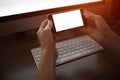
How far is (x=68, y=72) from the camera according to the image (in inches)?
21.4

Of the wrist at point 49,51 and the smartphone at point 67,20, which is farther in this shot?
the smartphone at point 67,20

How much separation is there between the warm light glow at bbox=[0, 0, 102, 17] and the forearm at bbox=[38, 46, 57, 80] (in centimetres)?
19

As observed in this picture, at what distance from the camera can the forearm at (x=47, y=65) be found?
0.46m

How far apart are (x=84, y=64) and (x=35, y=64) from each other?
0.18 metres

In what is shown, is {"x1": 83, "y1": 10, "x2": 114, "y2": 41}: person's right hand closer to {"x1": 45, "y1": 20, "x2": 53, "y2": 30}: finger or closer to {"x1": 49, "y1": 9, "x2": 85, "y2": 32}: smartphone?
{"x1": 49, "y1": 9, "x2": 85, "y2": 32}: smartphone

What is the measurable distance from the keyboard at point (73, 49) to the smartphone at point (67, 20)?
0.22 feet

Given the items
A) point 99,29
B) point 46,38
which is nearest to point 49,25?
point 46,38

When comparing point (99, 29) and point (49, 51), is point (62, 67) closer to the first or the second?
point (49, 51)

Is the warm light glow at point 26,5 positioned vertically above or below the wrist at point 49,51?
above

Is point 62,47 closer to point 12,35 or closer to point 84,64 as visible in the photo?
point 84,64

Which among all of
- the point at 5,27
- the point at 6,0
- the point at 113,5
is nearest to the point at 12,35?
the point at 5,27

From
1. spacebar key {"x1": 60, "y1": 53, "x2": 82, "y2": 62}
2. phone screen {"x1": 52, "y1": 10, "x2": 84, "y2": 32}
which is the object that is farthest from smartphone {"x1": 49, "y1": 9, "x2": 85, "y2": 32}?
spacebar key {"x1": 60, "y1": 53, "x2": 82, "y2": 62}

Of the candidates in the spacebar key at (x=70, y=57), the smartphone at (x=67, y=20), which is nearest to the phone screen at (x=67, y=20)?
the smartphone at (x=67, y=20)

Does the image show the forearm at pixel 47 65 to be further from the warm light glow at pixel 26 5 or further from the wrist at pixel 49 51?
the warm light glow at pixel 26 5
